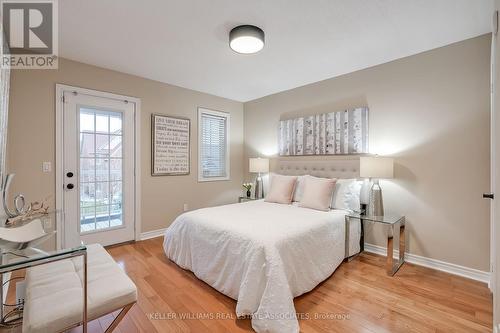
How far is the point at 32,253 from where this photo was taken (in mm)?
1044

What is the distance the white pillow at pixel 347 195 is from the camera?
2895 millimetres

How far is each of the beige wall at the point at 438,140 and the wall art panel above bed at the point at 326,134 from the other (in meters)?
0.15

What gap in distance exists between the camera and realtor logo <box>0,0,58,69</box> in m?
1.89

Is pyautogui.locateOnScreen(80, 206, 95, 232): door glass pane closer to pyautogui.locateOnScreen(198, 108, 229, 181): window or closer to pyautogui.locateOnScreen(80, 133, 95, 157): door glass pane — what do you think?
pyautogui.locateOnScreen(80, 133, 95, 157): door glass pane

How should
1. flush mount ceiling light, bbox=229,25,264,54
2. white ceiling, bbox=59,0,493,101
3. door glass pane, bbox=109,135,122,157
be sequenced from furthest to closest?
door glass pane, bbox=109,135,122,157 < flush mount ceiling light, bbox=229,25,264,54 < white ceiling, bbox=59,0,493,101

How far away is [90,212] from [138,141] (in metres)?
1.15

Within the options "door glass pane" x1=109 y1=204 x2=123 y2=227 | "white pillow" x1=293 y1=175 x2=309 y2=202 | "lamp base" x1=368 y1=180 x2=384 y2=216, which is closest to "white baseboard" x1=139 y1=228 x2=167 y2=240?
"door glass pane" x1=109 y1=204 x2=123 y2=227

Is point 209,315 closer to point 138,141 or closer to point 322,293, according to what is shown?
point 322,293

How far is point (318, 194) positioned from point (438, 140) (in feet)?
4.69

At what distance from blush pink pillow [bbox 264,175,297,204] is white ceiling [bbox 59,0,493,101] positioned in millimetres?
1566

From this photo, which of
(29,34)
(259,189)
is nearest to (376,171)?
(259,189)

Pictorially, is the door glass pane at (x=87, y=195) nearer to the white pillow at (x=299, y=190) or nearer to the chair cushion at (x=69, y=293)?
the chair cushion at (x=69, y=293)

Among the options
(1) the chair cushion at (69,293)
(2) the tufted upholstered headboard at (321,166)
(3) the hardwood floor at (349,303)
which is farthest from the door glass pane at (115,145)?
(2) the tufted upholstered headboard at (321,166)

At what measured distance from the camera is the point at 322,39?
2355 mm
